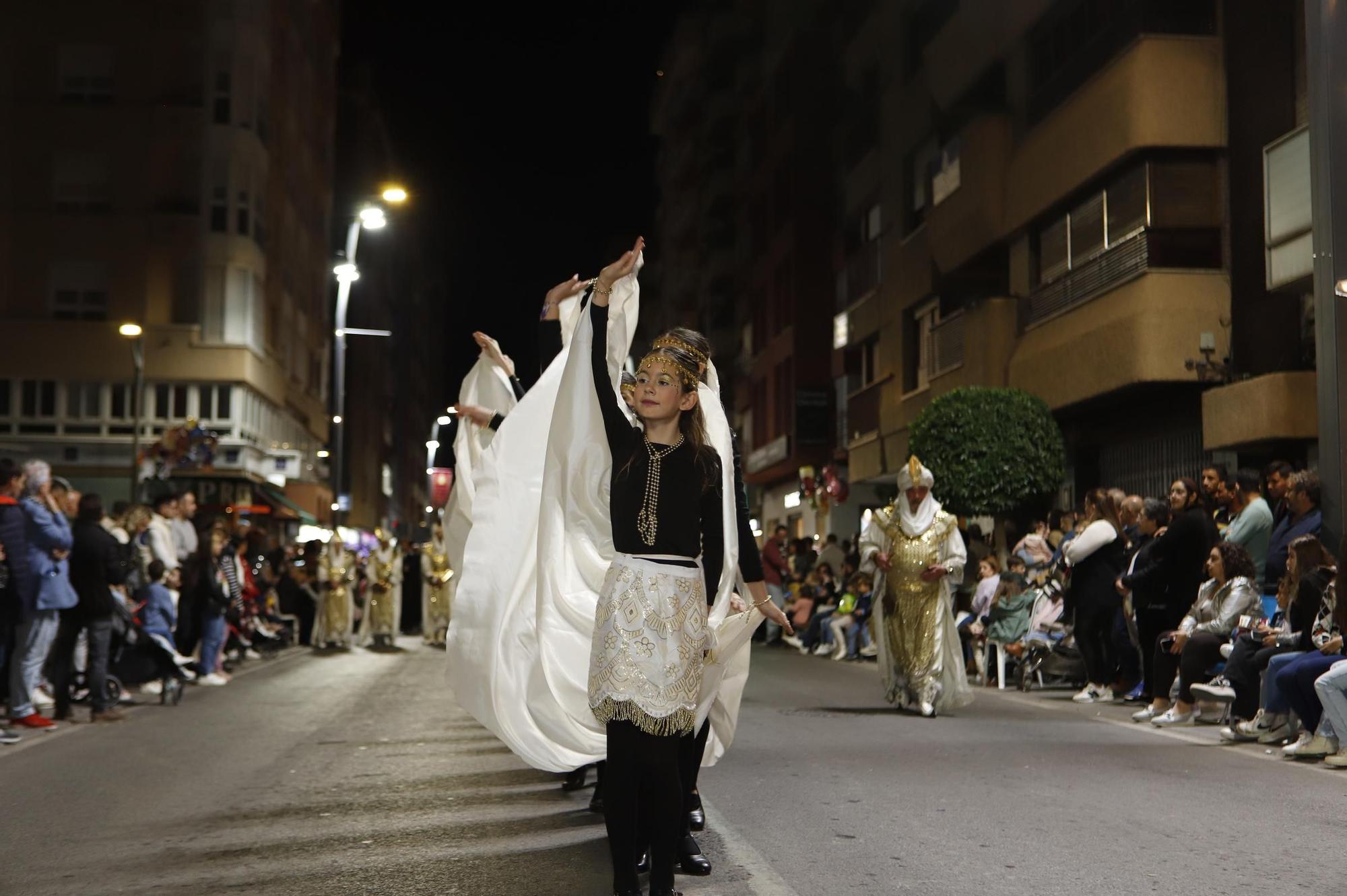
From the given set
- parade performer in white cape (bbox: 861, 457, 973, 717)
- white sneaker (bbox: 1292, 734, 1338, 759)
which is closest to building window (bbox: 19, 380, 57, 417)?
parade performer in white cape (bbox: 861, 457, 973, 717)

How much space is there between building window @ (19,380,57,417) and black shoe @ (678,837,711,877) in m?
44.2

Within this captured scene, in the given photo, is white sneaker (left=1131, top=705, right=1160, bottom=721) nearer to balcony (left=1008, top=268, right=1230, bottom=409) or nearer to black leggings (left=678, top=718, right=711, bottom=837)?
black leggings (left=678, top=718, right=711, bottom=837)

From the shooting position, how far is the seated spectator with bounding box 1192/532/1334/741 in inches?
448

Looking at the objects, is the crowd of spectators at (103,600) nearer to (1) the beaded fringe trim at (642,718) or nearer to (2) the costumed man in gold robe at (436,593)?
(2) the costumed man in gold robe at (436,593)

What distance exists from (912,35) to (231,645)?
23468mm

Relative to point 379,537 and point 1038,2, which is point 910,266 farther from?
point 379,537

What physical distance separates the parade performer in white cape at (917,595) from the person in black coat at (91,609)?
6.44 metres

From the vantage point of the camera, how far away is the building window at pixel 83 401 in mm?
47094

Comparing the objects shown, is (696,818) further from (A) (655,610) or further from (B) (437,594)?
(B) (437,594)

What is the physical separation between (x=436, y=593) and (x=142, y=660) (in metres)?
12.4

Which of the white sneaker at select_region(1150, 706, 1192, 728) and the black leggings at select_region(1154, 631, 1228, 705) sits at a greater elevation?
the black leggings at select_region(1154, 631, 1228, 705)

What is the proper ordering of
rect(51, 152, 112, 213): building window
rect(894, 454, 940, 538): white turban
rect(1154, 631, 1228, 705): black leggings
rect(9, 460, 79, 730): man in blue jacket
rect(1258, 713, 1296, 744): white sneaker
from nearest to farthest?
rect(1258, 713, 1296, 744): white sneaker < rect(9, 460, 79, 730): man in blue jacket < rect(1154, 631, 1228, 705): black leggings < rect(894, 454, 940, 538): white turban < rect(51, 152, 112, 213): building window

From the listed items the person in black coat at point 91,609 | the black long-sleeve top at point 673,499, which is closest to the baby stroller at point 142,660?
the person in black coat at point 91,609

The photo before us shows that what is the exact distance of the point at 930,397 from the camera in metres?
34.6
